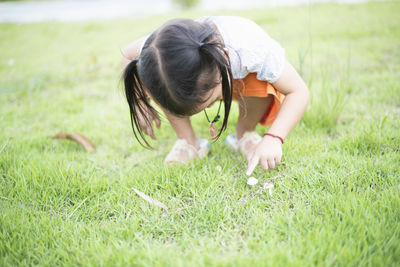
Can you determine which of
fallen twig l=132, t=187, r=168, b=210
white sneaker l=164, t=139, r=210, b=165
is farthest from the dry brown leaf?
fallen twig l=132, t=187, r=168, b=210

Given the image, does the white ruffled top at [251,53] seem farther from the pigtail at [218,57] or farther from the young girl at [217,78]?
the pigtail at [218,57]

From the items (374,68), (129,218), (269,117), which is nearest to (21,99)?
(129,218)

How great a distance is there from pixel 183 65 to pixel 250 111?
69 cm

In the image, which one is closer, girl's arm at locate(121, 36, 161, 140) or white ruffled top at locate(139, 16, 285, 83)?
white ruffled top at locate(139, 16, 285, 83)

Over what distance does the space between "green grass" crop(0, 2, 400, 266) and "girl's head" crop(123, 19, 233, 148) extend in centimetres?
48

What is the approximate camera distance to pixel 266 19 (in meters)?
4.97

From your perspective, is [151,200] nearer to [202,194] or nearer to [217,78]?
[202,194]

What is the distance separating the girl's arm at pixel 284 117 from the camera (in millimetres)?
1333

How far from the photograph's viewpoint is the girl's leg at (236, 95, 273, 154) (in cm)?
158

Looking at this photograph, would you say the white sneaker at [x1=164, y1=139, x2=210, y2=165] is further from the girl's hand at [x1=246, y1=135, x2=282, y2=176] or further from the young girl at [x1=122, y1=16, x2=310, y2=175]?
the girl's hand at [x1=246, y1=135, x2=282, y2=176]

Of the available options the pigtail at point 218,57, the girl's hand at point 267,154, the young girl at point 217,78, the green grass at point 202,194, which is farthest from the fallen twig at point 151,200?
the pigtail at point 218,57

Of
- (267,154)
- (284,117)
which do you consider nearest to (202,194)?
(267,154)

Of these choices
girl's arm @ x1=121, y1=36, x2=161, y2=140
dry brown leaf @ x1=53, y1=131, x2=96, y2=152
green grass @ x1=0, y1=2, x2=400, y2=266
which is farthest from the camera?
dry brown leaf @ x1=53, y1=131, x2=96, y2=152

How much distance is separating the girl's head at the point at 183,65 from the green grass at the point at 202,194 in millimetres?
479
